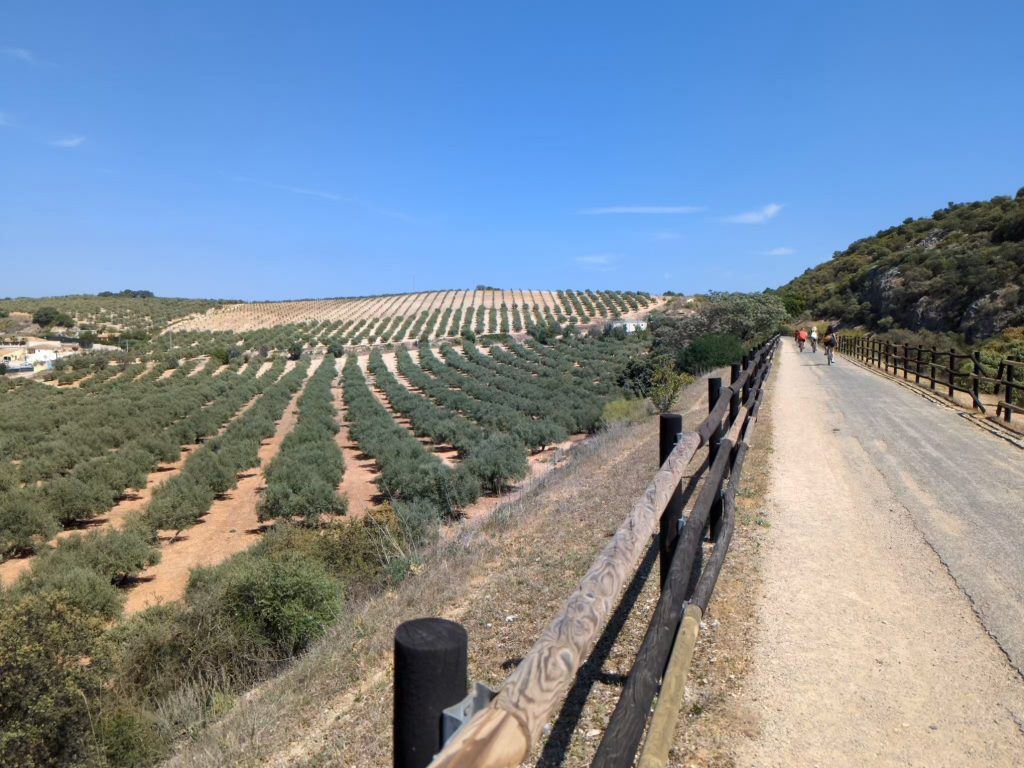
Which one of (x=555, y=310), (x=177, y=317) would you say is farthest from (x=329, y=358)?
(x=177, y=317)

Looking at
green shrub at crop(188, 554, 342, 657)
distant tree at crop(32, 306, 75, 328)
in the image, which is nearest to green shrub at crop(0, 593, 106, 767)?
green shrub at crop(188, 554, 342, 657)

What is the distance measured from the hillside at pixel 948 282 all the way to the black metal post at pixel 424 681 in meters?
42.9

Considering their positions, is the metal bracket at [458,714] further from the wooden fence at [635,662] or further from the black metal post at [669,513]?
the black metal post at [669,513]

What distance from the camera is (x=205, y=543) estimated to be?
1577 centimetres

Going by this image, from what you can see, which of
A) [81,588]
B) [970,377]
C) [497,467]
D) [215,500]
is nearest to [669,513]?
[81,588]

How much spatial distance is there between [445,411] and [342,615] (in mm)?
25224

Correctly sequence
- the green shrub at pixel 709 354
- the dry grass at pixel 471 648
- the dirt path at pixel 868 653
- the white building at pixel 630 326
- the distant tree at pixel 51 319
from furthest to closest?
the distant tree at pixel 51 319, the white building at pixel 630 326, the green shrub at pixel 709 354, the dry grass at pixel 471 648, the dirt path at pixel 868 653

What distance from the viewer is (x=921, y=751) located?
341cm

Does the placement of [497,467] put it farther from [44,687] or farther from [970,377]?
[44,687]

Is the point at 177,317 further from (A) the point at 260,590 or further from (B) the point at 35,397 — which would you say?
(A) the point at 260,590

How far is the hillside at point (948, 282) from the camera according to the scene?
1535 inches

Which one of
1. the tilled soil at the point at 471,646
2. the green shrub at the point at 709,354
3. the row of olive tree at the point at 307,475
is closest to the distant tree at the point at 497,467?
the row of olive tree at the point at 307,475

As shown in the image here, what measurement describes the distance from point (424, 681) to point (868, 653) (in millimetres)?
3901

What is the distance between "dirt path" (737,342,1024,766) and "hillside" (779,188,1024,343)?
36.8 m
